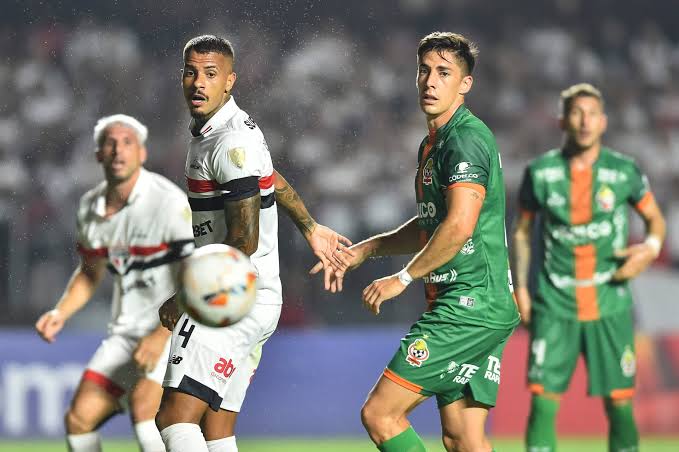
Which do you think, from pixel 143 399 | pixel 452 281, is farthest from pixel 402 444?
pixel 143 399

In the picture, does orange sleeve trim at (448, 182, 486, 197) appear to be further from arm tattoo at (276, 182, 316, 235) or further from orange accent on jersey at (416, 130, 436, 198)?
arm tattoo at (276, 182, 316, 235)

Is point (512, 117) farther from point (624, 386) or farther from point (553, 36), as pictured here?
point (624, 386)

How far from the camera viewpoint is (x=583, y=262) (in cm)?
720

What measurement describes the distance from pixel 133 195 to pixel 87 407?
43.7 inches

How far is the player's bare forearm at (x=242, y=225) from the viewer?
486 centimetres

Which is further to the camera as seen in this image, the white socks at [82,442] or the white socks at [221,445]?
the white socks at [82,442]

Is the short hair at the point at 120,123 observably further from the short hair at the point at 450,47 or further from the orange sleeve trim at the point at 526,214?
the orange sleeve trim at the point at 526,214

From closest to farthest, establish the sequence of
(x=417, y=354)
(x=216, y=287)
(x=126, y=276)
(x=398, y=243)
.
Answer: (x=216, y=287), (x=417, y=354), (x=398, y=243), (x=126, y=276)

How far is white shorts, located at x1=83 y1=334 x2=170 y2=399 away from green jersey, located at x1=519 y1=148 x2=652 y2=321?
8.04ft

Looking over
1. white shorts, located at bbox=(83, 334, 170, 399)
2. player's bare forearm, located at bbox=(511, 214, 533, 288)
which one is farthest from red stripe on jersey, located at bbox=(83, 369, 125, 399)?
player's bare forearm, located at bbox=(511, 214, 533, 288)

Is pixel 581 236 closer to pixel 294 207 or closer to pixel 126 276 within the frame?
pixel 294 207

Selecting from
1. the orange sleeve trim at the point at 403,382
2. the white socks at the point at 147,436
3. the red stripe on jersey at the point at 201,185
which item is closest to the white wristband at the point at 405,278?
the orange sleeve trim at the point at 403,382

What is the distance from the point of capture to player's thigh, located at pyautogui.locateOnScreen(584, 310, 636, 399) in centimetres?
705

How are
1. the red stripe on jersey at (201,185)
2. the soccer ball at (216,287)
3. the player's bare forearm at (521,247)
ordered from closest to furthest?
the soccer ball at (216,287)
the red stripe on jersey at (201,185)
the player's bare forearm at (521,247)
